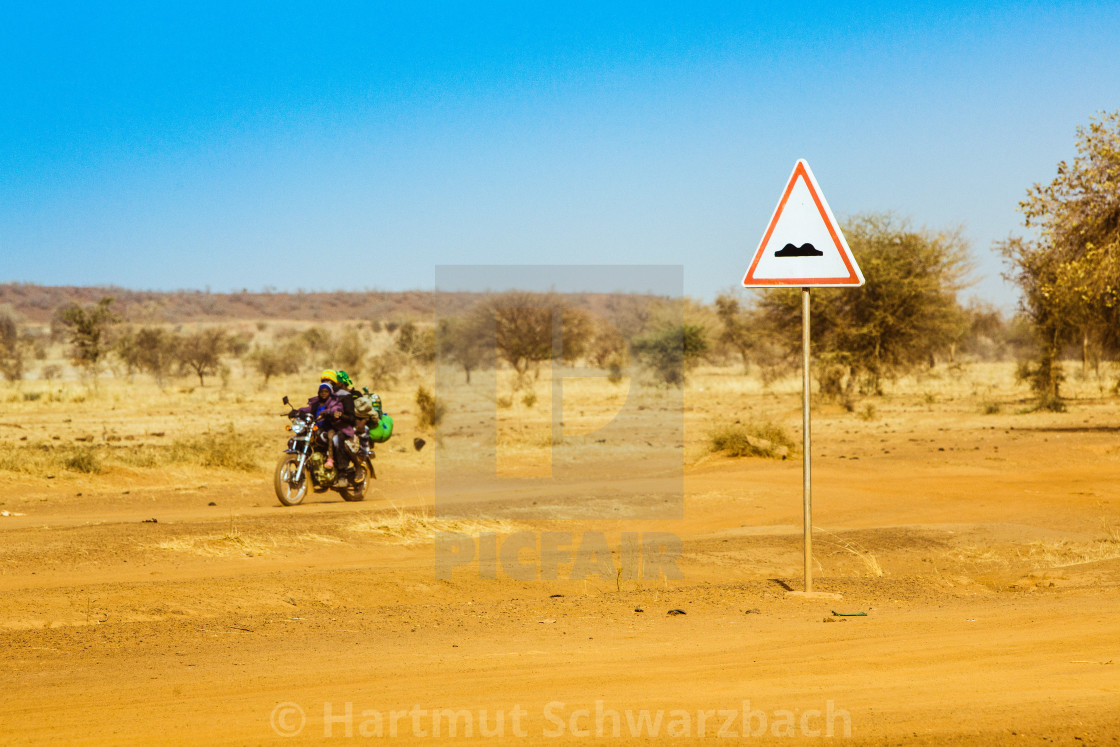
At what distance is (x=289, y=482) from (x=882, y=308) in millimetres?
25468

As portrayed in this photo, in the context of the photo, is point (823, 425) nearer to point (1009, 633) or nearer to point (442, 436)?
point (442, 436)

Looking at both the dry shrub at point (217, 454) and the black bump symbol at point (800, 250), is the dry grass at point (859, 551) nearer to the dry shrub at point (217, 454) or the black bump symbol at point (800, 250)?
the black bump symbol at point (800, 250)

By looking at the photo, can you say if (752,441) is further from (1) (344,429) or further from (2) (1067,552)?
(2) (1067,552)

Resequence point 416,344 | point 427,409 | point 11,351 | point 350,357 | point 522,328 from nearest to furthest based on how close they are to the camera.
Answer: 1. point 427,409
2. point 522,328
3. point 350,357
4. point 11,351
5. point 416,344

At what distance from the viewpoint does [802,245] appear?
6.91 m

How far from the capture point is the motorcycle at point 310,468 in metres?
13.4

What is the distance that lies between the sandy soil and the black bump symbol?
2.52 meters

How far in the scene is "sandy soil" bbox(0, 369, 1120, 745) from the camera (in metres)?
4.36

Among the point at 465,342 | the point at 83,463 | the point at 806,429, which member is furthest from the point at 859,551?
the point at 465,342

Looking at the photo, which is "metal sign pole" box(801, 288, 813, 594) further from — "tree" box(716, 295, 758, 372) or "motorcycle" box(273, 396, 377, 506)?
"tree" box(716, 295, 758, 372)

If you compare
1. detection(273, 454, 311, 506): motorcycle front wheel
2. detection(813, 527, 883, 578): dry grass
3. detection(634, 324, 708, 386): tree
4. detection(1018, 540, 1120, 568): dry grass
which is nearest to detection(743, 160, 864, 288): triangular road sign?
detection(813, 527, 883, 578): dry grass

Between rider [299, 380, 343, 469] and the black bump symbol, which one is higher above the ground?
the black bump symbol

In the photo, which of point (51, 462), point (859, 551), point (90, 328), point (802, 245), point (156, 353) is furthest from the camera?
point (156, 353)

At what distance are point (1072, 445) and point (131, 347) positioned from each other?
48.2m
